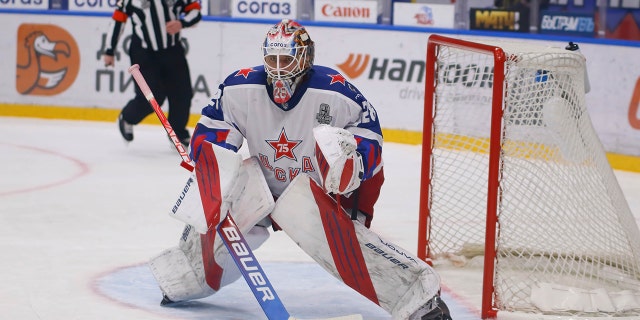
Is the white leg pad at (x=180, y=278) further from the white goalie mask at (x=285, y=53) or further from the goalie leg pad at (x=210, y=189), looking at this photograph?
the white goalie mask at (x=285, y=53)

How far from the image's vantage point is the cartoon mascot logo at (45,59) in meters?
7.43

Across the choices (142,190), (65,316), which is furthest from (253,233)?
(142,190)

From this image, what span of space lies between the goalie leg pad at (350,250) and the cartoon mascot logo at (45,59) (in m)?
4.90

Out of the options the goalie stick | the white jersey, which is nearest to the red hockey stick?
the white jersey

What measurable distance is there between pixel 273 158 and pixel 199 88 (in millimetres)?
4357

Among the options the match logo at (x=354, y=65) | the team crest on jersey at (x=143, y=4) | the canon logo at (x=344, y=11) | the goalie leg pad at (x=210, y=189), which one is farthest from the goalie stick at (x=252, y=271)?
the canon logo at (x=344, y=11)

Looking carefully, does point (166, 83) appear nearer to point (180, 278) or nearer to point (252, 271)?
point (180, 278)

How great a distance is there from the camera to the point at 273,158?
3002mm

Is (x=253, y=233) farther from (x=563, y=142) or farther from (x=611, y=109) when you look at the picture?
(x=611, y=109)

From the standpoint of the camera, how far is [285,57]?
2885mm

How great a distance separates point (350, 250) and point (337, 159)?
1.00 ft

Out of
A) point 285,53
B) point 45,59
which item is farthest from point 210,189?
point 45,59

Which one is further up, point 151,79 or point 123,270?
point 151,79

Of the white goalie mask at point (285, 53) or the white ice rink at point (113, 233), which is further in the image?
the white ice rink at point (113, 233)
